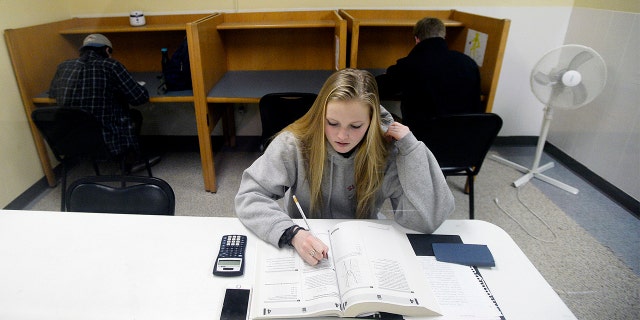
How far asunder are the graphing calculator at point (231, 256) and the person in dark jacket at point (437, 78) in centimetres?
125

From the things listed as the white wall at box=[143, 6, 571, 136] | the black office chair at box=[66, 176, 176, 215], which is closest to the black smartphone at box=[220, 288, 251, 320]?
the black office chair at box=[66, 176, 176, 215]

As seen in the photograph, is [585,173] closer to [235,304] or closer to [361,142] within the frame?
[361,142]

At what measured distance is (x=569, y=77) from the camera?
221cm

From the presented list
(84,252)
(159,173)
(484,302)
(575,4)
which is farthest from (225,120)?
(575,4)

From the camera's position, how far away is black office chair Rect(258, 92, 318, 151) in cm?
198

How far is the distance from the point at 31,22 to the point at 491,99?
297 centimetres

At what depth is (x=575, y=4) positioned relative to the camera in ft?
9.10

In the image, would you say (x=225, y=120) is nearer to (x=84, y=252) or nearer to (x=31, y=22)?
(x=31, y=22)

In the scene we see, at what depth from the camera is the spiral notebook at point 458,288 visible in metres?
0.80

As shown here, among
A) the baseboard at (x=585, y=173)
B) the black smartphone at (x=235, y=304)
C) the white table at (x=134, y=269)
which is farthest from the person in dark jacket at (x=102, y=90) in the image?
the baseboard at (x=585, y=173)

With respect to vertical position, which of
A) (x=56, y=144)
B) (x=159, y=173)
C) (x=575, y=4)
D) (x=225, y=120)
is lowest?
A: (x=159, y=173)

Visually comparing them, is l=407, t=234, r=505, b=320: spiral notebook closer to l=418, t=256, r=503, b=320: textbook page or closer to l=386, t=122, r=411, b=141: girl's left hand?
l=418, t=256, r=503, b=320: textbook page

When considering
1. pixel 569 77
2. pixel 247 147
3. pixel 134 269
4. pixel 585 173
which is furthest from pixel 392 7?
pixel 134 269

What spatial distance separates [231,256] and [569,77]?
2245mm
